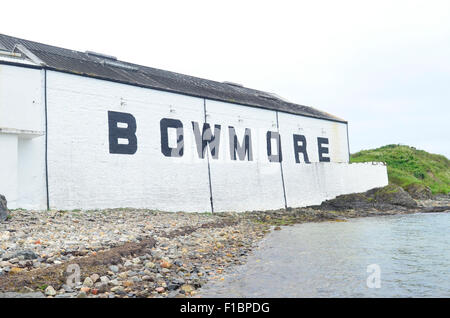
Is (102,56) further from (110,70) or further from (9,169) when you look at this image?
(9,169)

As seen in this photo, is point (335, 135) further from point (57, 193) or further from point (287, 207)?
point (57, 193)

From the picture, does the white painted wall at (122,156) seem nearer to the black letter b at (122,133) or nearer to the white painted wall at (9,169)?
the white painted wall at (9,169)

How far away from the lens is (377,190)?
30.8 metres

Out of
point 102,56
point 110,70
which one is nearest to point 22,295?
point 110,70

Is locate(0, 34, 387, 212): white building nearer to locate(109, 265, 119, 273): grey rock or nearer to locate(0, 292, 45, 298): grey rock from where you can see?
locate(109, 265, 119, 273): grey rock

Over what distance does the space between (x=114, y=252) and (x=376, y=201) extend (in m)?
24.2

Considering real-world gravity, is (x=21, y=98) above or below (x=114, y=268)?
above

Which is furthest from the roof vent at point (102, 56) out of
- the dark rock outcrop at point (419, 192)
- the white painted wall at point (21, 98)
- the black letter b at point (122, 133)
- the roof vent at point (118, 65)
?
the dark rock outcrop at point (419, 192)

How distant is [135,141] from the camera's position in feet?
61.9

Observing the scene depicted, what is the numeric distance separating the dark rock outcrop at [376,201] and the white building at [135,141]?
1280mm

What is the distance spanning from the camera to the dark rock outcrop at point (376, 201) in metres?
27.5

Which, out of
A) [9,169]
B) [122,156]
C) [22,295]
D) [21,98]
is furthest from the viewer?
[122,156]

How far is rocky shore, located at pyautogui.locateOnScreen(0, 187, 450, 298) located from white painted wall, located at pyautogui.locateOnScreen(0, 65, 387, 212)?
1.60 m

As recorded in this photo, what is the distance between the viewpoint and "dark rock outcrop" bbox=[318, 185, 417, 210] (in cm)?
2752
